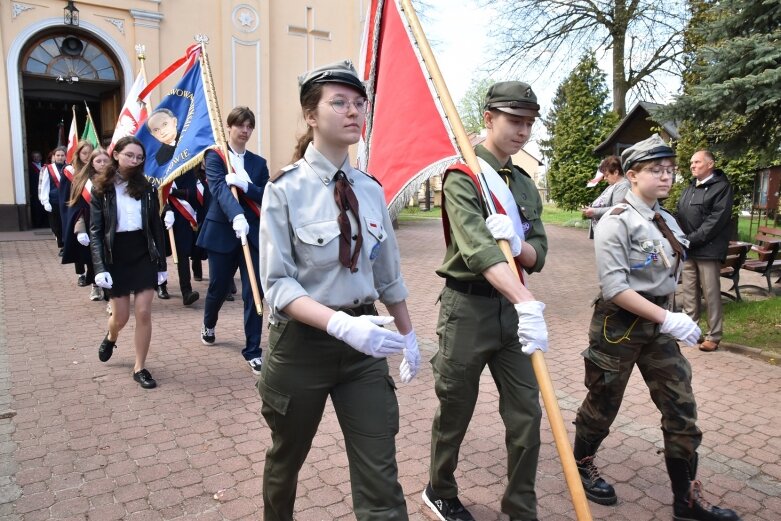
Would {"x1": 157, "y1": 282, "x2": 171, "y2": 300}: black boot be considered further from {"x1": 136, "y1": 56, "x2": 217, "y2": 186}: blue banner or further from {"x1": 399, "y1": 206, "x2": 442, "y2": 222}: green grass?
{"x1": 399, "y1": 206, "x2": 442, "y2": 222}: green grass

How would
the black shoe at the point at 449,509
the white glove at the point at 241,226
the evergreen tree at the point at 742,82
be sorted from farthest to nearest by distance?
the evergreen tree at the point at 742,82
the white glove at the point at 241,226
the black shoe at the point at 449,509

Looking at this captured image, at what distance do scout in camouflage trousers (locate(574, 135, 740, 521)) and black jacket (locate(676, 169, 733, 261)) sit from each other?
12.0 feet

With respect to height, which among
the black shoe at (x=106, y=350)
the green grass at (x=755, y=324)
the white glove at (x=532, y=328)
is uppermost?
the white glove at (x=532, y=328)

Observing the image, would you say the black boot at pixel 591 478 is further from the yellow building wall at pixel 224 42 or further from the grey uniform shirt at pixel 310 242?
the yellow building wall at pixel 224 42

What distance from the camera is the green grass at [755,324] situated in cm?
675

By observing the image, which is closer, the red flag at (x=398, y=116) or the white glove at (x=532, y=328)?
the white glove at (x=532, y=328)

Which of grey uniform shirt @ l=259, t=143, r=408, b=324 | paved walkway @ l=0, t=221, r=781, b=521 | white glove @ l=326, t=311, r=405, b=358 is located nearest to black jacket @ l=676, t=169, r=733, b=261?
paved walkway @ l=0, t=221, r=781, b=521

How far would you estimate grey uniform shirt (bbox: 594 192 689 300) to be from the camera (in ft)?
10.5

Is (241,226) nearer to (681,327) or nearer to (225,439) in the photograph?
(225,439)

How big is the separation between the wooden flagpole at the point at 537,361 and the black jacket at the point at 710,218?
→ 15.6 ft

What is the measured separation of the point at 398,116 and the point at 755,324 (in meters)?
6.24

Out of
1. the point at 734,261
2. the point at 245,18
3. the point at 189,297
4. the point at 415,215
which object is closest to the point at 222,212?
the point at 189,297

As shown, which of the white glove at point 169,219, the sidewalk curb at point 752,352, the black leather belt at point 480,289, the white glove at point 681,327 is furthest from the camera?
the white glove at point 169,219

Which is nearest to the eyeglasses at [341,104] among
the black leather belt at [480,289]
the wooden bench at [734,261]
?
the black leather belt at [480,289]
